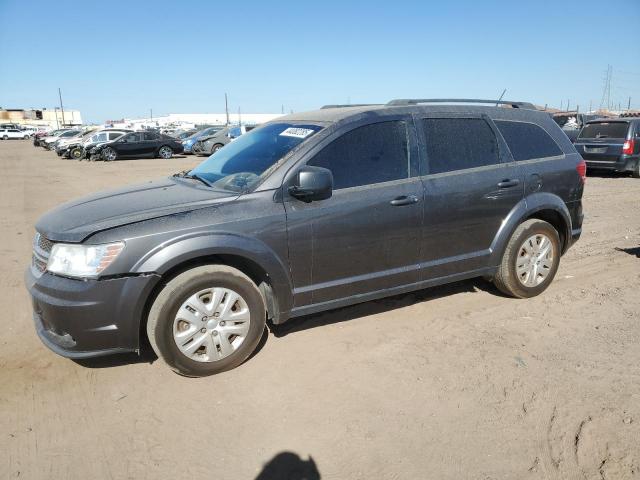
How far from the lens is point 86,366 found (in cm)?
351

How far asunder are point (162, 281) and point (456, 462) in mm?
2047

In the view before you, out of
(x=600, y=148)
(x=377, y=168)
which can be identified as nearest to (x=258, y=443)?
(x=377, y=168)

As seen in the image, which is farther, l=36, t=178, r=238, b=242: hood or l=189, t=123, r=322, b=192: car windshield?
l=189, t=123, r=322, b=192: car windshield

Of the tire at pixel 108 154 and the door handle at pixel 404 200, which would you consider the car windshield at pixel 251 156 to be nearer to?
the door handle at pixel 404 200

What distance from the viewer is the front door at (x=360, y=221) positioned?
3.53 metres

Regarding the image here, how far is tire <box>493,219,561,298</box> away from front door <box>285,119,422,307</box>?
106cm

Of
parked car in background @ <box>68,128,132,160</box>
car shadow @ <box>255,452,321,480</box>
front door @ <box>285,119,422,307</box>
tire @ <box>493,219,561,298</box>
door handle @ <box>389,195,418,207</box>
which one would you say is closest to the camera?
car shadow @ <box>255,452,321,480</box>

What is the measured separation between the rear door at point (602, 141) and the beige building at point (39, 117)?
3733 inches

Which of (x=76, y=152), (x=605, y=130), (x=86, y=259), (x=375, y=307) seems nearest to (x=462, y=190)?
(x=375, y=307)

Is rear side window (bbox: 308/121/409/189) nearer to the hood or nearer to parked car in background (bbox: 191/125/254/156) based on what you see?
the hood

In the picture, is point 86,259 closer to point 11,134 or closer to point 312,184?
point 312,184

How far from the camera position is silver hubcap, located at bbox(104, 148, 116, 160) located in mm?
24484

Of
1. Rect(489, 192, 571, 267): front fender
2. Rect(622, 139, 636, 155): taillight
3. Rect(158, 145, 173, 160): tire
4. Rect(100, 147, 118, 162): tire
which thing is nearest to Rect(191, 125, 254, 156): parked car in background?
Rect(158, 145, 173, 160): tire

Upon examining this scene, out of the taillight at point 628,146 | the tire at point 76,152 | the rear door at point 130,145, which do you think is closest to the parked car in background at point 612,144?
the taillight at point 628,146
